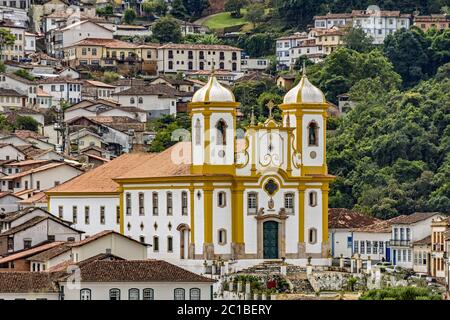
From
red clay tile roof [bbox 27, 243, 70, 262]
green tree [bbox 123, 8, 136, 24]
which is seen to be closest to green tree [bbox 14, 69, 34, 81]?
green tree [bbox 123, 8, 136, 24]

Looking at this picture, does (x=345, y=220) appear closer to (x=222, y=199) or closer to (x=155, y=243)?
(x=155, y=243)

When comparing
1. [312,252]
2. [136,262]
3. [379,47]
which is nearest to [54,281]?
[136,262]

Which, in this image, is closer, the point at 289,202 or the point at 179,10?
the point at 289,202

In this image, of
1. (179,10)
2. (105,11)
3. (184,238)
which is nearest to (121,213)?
(184,238)

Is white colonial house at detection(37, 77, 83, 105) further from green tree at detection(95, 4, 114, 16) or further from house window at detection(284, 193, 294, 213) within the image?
house window at detection(284, 193, 294, 213)

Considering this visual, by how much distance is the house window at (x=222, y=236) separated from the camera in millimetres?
66250

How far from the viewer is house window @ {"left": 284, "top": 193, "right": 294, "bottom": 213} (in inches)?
2670

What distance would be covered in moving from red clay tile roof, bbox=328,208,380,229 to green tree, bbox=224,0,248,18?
368 ft

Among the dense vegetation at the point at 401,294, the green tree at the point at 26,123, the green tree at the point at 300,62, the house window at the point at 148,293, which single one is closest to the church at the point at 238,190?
the house window at the point at 148,293

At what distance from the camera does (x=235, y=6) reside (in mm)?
198125

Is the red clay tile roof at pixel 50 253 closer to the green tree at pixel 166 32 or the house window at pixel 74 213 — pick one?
the house window at pixel 74 213

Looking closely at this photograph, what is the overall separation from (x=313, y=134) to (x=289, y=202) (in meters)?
3.10

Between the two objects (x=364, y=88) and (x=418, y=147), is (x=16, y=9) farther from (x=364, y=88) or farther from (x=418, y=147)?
(x=418, y=147)

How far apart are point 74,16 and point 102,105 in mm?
39822
